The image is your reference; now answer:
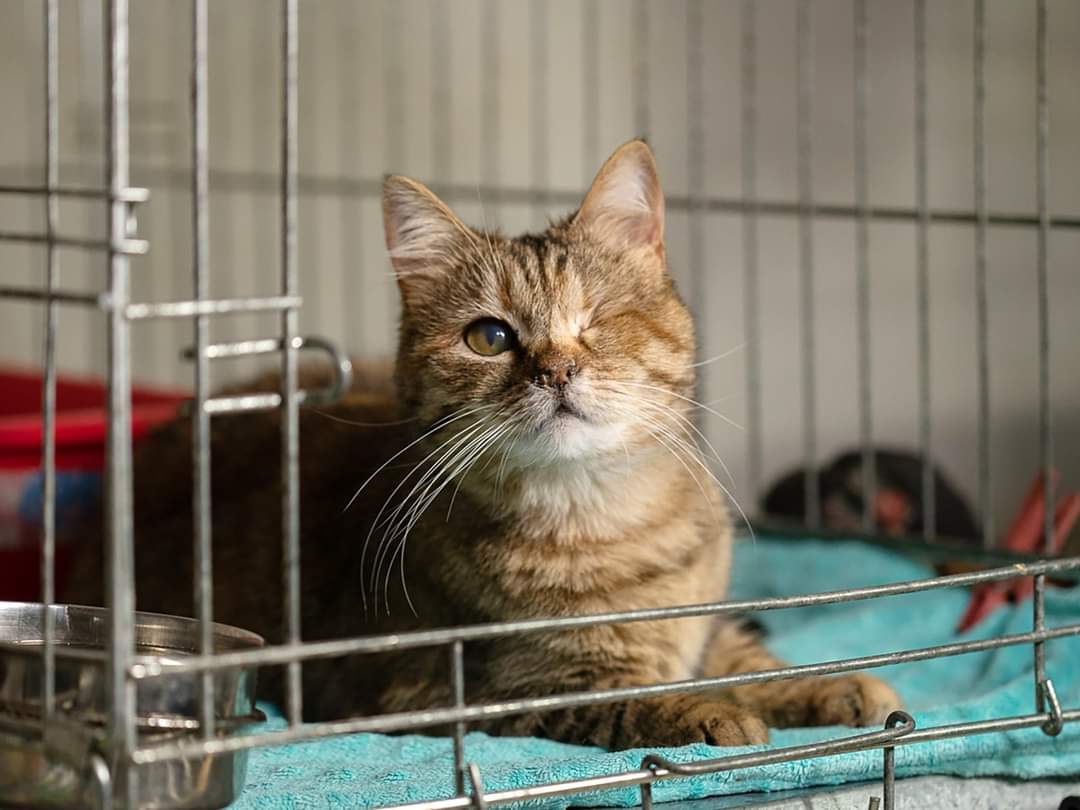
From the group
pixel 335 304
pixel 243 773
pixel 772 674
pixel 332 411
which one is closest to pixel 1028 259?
pixel 335 304

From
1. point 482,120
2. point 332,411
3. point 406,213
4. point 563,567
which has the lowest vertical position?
point 563,567

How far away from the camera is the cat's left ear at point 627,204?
176cm

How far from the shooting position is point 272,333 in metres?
4.04

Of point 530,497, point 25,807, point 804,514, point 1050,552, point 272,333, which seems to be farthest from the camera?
point 272,333

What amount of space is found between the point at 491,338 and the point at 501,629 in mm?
541

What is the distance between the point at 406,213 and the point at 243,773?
0.75m

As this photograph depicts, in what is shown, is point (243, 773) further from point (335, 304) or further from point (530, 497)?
point (335, 304)

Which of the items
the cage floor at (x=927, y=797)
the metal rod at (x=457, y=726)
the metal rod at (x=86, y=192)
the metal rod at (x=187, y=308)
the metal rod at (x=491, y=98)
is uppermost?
the metal rod at (x=491, y=98)

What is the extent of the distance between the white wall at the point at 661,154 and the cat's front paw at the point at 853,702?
2371 millimetres

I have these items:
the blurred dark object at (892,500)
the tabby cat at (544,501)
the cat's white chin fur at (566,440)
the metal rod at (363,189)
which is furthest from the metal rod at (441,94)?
the cat's white chin fur at (566,440)

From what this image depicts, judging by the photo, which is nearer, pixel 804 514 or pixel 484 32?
pixel 804 514

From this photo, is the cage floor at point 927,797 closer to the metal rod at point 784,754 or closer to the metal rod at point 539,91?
the metal rod at point 784,754

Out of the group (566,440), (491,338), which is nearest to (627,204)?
(491,338)

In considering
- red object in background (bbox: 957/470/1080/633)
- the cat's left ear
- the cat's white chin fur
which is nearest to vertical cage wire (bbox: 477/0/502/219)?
red object in background (bbox: 957/470/1080/633)
